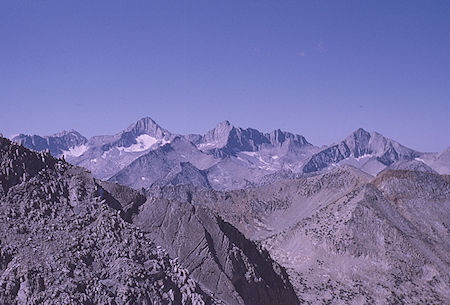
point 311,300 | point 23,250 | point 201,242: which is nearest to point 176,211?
point 201,242

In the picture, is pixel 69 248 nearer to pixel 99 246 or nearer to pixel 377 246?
pixel 99 246

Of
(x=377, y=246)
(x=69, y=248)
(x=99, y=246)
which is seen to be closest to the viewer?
(x=69, y=248)

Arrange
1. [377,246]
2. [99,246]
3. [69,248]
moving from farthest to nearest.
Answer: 1. [377,246]
2. [99,246]
3. [69,248]

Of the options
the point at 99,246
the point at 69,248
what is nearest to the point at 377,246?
the point at 99,246

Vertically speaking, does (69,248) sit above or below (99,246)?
above

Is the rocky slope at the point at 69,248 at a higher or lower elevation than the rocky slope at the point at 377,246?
higher

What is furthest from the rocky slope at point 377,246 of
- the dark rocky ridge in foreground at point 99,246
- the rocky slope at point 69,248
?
the rocky slope at point 69,248

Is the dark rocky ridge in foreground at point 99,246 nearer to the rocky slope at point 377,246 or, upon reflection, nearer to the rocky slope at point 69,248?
the rocky slope at point 69,248

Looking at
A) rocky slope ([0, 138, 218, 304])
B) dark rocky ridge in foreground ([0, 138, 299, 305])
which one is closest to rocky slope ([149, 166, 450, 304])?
dark rocky ridge in foreground ([0, 138, 299, 305])

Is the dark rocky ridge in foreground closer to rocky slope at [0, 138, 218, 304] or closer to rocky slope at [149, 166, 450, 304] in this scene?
rocky slope at [0, 138, 218, 304]

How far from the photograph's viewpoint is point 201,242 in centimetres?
2794

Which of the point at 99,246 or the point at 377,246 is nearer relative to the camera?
the point at 99,246

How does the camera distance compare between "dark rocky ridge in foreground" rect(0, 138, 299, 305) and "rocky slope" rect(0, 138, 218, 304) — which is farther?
"dark rocky ridge in foreground" rect(0, 138, 299, 305)

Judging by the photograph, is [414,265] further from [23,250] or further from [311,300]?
[23,250]
